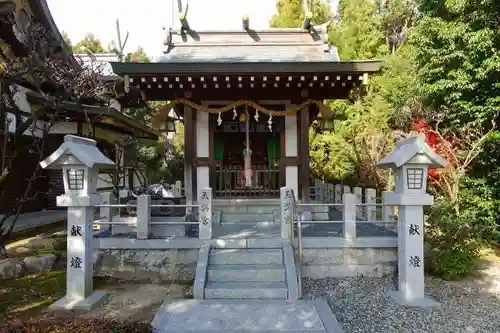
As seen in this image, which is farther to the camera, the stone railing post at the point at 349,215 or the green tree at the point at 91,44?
the green tree at the point at 91,44

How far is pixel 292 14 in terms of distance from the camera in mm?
26469

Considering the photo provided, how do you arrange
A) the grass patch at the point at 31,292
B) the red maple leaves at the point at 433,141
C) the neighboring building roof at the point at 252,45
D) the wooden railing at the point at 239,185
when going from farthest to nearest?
1. the red maple leaves at the point at 433,141
2. the neighboring building roof at the point at 252,45
3. the wooden railing at the point at 239,185
4. the grass patch at the point at 31,292

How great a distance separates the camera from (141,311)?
19.7 ft

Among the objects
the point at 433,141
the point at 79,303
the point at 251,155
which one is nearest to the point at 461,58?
the point at 433,141

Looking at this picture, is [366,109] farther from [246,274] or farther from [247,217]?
[246,274]

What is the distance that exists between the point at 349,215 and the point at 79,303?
5.06m

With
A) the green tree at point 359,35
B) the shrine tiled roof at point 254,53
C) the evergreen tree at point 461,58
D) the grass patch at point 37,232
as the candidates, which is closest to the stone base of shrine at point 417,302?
the shrine tiled roof at point 254,53

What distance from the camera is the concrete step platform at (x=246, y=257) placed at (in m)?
7.21

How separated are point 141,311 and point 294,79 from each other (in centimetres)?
615

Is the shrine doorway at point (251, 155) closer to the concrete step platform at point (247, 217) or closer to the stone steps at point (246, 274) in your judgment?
the concrete step platform at point (247, 217)

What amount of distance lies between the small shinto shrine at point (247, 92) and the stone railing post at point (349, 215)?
9.06ft

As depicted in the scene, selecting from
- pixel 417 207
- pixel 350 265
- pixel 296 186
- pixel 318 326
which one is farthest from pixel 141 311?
pixel 296 186

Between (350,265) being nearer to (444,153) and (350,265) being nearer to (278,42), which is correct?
(444,153)

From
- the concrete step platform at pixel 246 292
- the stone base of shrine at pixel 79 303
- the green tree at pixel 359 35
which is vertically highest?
the green tree at pixel 359 35
